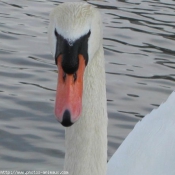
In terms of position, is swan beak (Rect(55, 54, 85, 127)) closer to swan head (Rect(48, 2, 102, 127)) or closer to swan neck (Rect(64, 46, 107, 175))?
swan head (Rect(48, 2, 102, 127))

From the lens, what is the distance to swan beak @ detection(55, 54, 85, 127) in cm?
383

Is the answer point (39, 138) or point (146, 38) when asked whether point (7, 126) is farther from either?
point (146, 38)

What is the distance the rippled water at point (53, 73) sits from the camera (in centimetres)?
701

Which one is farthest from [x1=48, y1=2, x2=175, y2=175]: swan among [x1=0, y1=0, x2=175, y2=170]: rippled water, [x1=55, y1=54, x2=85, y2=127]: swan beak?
[x1=0, y1=0, x2=175, y2=170]: rippled water

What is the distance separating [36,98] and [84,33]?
4.02 metres

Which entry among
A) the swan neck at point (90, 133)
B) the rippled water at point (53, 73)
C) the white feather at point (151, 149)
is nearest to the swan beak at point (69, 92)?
the swan neck at point (90, 133)

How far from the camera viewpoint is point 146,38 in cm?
1011

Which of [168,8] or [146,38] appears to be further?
[168,8]

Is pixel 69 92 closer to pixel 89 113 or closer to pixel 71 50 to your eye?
pixel 71 50

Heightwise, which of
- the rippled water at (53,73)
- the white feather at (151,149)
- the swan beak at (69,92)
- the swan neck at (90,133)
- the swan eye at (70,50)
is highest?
the swan eye at (70,50)

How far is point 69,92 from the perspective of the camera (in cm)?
391

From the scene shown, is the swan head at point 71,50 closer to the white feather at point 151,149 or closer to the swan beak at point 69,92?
the swan beak at point 69,92

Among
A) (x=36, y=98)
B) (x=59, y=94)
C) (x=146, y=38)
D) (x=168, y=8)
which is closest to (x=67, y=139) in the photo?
(x=59, y=94)

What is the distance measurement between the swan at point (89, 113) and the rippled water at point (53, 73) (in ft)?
3.47
